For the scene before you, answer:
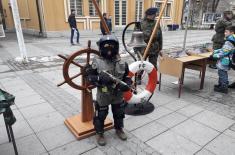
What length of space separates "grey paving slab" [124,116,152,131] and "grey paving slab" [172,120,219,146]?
49 cm

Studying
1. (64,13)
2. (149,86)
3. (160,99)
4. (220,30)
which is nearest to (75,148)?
(149,86)

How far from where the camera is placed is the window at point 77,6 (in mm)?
15383

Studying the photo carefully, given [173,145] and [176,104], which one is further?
[176,104]

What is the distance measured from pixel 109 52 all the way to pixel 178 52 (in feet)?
8.69

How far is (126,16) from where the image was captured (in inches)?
740

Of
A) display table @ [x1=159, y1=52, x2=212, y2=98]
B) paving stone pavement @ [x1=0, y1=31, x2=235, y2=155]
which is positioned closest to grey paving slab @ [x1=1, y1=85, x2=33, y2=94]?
paving stone pavement @ [x1=0, y1=31, x2=235, y2=155]

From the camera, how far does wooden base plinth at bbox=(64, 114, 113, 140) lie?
302cm

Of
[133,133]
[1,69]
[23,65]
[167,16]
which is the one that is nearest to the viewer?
[133,133]

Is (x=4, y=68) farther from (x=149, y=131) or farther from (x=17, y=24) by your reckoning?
(x=149, y=131)

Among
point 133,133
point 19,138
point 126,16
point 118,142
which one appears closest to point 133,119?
point 133,133

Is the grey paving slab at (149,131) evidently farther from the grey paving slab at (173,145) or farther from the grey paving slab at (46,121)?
the grey paving slab at (46,121)

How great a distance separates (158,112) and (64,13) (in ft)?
42.9

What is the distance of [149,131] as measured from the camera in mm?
3217

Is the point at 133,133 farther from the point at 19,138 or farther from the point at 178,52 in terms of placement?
the point at 178,52
